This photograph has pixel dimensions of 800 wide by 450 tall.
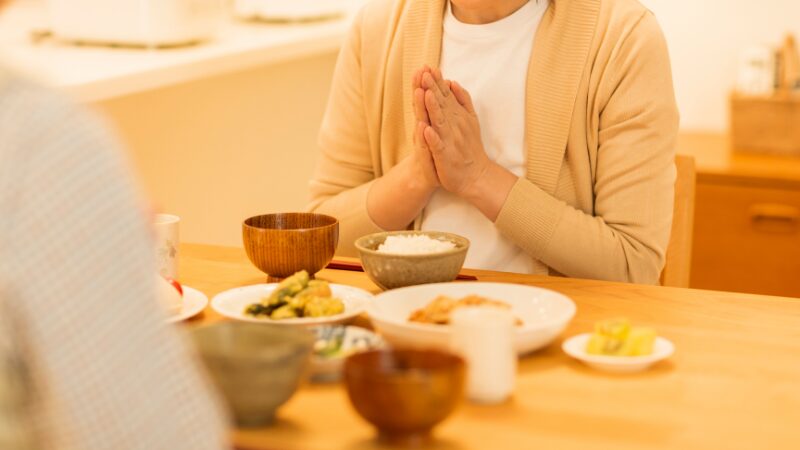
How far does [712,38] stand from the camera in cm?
334

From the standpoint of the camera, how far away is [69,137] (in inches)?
29.9

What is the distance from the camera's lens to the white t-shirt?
1778 mm

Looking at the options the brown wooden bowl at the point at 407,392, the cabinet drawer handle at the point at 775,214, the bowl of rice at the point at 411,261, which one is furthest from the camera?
the cabinet drawer handle at the point at 775,214

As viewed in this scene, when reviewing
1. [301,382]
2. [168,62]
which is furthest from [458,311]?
[168,62]

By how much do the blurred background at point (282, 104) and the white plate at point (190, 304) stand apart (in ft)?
3.57

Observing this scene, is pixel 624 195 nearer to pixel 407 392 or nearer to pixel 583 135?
pixel 583 135

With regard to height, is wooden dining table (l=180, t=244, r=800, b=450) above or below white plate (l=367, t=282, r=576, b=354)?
below

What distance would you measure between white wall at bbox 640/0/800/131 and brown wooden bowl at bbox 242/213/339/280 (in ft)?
6.97

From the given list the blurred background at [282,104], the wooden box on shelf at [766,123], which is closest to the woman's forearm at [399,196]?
the blurred background at [282,104]

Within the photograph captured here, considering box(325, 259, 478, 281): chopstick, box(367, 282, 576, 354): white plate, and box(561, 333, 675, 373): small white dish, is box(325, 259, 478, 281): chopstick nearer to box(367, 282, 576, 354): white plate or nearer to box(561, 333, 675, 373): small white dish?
box(367, 282, 576, 354): white plate

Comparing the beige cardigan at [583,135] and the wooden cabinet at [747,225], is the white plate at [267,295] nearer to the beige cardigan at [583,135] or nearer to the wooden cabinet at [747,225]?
the beige cardigan at [583,135]

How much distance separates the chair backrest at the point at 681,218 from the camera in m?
1.92

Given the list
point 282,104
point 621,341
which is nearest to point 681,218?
point 621,341

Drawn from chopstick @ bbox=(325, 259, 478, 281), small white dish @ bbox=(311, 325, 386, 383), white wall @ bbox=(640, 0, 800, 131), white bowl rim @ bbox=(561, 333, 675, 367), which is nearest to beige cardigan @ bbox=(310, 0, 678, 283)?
chopstick @ bbox=(325, 259, 478, 281)
